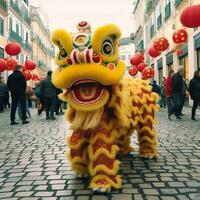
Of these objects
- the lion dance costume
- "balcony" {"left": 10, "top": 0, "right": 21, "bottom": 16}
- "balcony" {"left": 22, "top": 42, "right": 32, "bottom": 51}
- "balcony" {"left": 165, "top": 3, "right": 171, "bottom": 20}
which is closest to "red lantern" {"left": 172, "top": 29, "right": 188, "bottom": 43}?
"balcony" {"left": 165, "top": 3, "right": 171, "bottom": 20}

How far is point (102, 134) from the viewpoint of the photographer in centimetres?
430

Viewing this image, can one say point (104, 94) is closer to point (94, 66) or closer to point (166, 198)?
point (94, 66)

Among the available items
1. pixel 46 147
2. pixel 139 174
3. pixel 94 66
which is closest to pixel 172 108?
pixel 46 147

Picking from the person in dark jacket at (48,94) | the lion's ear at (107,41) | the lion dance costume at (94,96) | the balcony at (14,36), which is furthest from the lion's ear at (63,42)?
the balcony at (14,36)

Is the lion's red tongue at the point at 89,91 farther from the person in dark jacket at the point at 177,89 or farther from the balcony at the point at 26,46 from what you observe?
the balcony at the point at 26,46

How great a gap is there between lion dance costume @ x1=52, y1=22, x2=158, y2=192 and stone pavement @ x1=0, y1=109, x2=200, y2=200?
25 centimetres

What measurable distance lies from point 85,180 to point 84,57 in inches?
57.0

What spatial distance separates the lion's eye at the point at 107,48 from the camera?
4281 mm

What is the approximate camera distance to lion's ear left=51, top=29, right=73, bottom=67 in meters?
4.27

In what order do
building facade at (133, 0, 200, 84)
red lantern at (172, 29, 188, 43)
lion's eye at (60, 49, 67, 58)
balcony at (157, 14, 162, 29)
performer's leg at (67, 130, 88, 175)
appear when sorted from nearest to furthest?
lion's eye at (60, 49, 67, 58) < performer's leg at (67, 130, 88, 175) < red lantern at (172, 29, 188, 43) < building facade at (133, 0, 200, 84) < balcony at (157, 14, 162, 29)

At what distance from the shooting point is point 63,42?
4.27m

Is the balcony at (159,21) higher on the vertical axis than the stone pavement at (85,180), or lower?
higher

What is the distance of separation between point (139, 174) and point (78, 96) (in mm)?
1294

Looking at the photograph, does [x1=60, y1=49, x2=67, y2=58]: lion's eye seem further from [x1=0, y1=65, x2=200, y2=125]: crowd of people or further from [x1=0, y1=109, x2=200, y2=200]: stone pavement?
[x1=0, y1=65, x2=200, y2=125]: crowd of people
